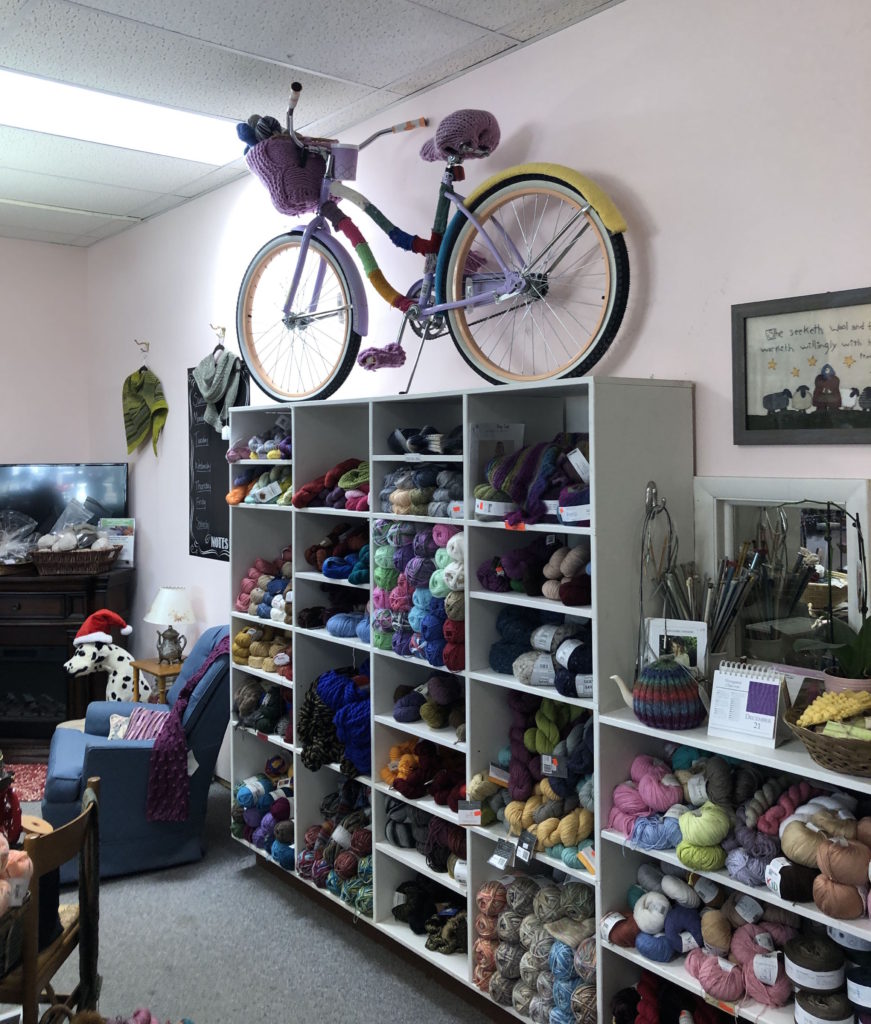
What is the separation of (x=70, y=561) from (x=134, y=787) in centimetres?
167

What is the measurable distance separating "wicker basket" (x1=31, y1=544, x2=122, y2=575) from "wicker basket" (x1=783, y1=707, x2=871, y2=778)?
149 inches

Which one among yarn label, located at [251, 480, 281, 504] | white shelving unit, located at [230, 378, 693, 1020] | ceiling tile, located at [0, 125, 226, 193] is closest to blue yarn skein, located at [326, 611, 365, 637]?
white shelving unit, located at [230, 378, 693, 1020]

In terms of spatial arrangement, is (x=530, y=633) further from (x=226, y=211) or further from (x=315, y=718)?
(x=226, y=211)

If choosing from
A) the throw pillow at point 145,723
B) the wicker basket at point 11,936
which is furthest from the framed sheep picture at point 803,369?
the throw pillow at point 145,723

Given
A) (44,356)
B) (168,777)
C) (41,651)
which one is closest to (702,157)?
(168,777)

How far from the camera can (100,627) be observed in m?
4.52

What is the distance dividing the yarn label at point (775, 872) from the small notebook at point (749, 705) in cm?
22

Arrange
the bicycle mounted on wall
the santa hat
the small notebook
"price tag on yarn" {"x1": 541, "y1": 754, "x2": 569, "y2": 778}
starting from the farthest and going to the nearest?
the santa hat, the bicycle mounted on wall, "price tag on yarn" {"x1": 541, "y1": 754, "x2": 569, "y2": 778}, the small notebook

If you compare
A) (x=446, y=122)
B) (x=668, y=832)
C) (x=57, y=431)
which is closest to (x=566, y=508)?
(x=668, y=832)

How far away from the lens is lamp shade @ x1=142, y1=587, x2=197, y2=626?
4301 millimetres

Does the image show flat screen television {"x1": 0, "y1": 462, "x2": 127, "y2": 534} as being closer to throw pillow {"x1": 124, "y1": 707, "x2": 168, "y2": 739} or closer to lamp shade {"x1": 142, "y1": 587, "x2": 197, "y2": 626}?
lamp shade {"x1": 142, "y1": 587, "x2": 197, "y2": 626}

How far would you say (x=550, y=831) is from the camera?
230 cm

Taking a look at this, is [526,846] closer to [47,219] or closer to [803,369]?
[803,369]

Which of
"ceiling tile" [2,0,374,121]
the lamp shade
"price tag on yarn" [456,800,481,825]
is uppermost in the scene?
"ceiling tile" [2,0,374,121]
